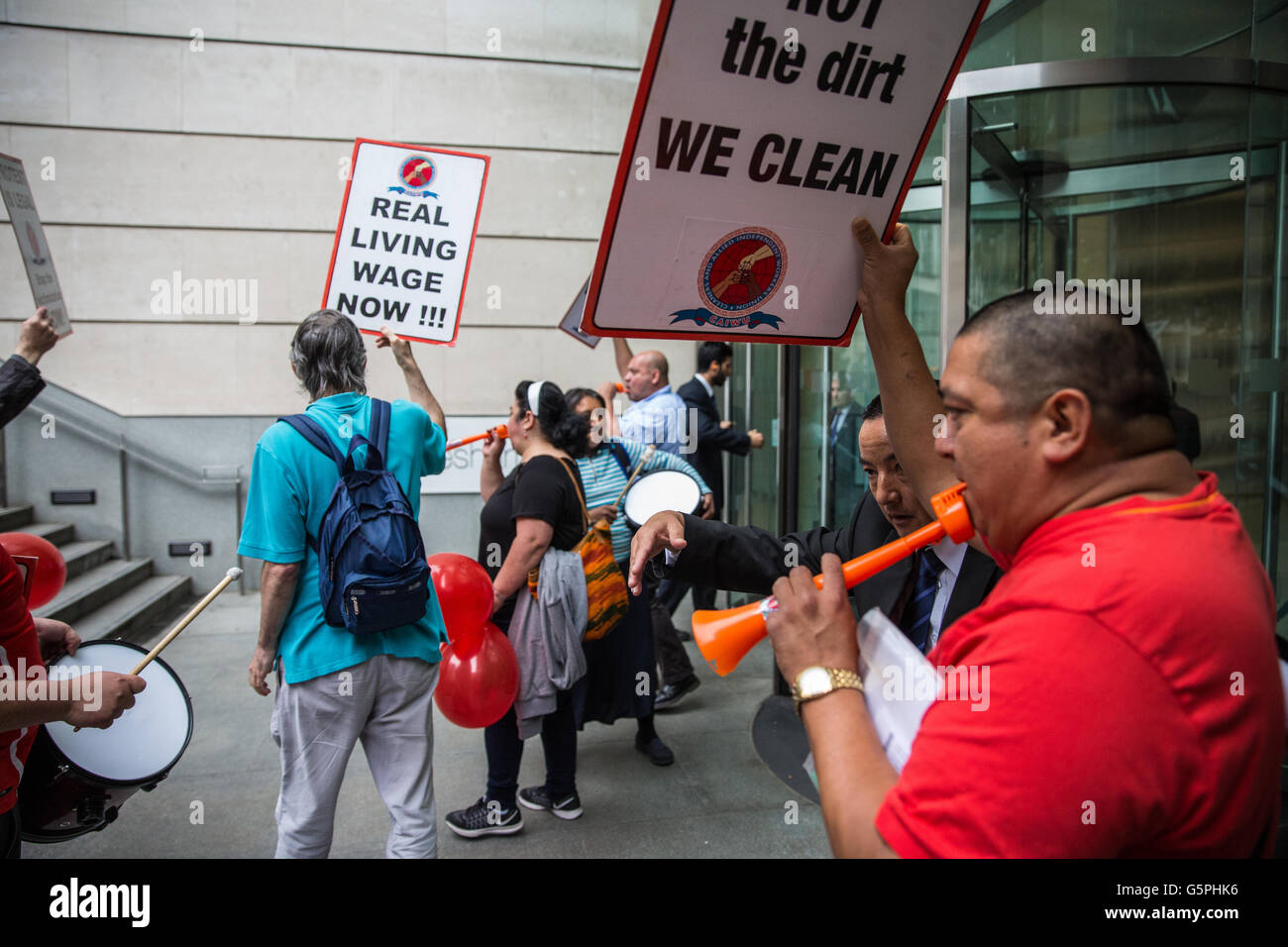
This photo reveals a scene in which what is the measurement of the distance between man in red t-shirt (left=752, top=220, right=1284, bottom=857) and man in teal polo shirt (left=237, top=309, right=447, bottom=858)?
193 cm

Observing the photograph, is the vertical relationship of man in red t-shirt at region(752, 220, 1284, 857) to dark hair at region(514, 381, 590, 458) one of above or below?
below

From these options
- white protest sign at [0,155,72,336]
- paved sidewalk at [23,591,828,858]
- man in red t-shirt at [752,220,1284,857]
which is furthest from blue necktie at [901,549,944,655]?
white protest sign at [0,155,72,336]

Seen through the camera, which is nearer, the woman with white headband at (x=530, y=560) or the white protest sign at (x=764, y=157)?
the white protest sign at (x=764, y=157)

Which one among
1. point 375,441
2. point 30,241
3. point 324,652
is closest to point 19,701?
point 324,652

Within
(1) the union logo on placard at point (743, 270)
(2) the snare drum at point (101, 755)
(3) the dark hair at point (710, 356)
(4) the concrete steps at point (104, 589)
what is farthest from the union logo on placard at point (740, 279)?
(4) the concrete steps at point (104, 589)

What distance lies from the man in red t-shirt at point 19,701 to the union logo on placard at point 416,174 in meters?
2.62

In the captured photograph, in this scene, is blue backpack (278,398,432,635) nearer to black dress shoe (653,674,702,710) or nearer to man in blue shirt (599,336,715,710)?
man in blue shirt (599,336,715,710)

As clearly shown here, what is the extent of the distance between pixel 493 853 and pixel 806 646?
3.08m

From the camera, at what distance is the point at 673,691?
5688mm

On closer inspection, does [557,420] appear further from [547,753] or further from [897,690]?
[897,690]

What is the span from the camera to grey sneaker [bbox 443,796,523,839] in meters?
4.03

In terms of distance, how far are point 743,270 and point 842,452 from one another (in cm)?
483

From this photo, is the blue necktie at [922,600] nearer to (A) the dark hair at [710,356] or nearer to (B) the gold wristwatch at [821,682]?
(B) the gold wristwatch at [821,682]

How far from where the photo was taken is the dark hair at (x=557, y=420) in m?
4.20
